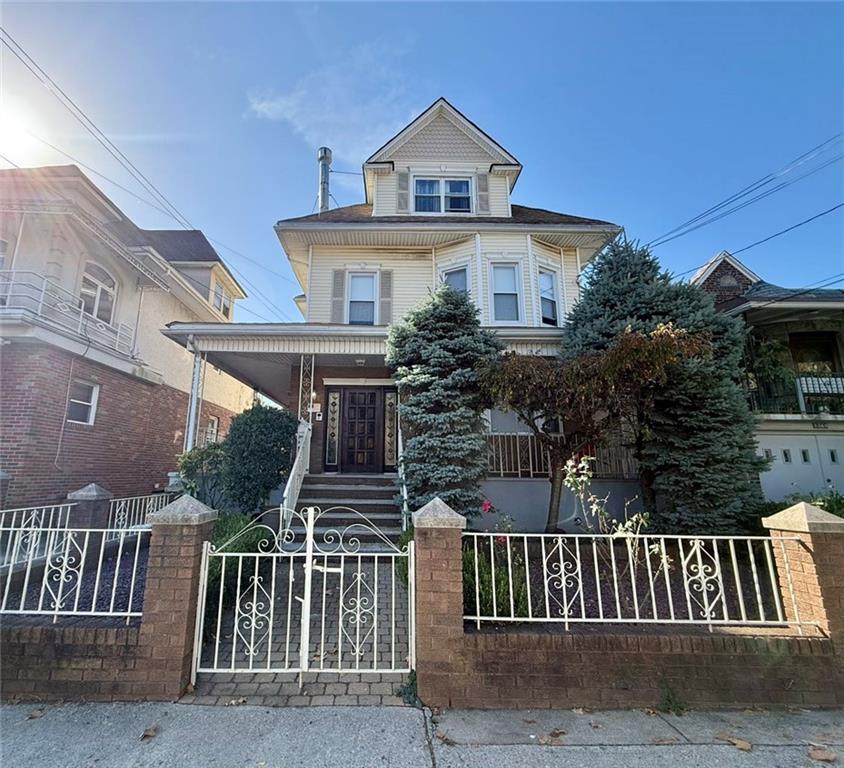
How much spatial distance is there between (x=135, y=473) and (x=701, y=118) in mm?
17067

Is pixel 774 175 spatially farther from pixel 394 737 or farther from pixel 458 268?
pixel 394 737

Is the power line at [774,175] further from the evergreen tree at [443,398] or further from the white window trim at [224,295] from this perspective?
the white window trim at [224,295]

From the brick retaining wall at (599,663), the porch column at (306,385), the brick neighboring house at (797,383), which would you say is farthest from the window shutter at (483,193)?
the brick retaining wall at (599,663)

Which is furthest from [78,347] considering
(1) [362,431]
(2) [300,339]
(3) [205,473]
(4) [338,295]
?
(1) [362,431]

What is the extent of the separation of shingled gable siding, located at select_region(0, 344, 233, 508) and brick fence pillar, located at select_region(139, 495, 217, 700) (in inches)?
249

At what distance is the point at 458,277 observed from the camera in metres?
10.4

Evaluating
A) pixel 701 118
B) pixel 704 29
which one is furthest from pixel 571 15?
pixel 701 118

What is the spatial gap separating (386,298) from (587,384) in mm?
6098

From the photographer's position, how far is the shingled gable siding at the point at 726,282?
13503mm

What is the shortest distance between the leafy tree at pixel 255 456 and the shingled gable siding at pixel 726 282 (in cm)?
1431

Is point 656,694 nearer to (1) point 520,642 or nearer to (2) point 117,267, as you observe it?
(1) point 520,642

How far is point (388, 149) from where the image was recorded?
1132 cm

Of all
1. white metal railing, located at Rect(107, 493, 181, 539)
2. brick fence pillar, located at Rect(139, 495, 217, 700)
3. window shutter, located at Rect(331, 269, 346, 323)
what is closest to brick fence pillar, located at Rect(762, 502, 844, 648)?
brick fence pillar, located at Rect(139, 495, 217, 700)

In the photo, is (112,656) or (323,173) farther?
(323,173)
